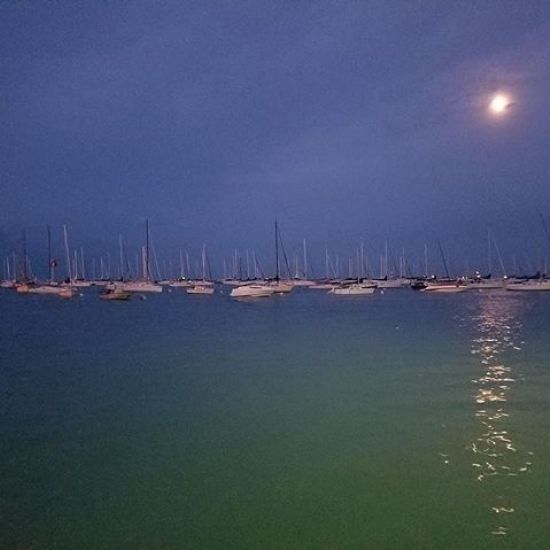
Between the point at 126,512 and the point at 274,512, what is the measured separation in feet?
7.89

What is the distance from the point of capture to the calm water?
8133 millimetres

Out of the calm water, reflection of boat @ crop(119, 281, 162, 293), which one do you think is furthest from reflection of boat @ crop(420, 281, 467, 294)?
the calm water

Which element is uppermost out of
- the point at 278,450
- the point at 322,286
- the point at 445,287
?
the point at 322,286

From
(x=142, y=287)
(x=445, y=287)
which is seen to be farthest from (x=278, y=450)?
(x=445, y=287)

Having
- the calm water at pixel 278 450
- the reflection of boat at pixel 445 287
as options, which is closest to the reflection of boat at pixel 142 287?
the reflection of boat at pixel 445 287

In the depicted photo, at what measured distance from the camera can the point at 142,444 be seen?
40.0 ft

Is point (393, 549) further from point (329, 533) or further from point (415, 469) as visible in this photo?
point (415, 469)

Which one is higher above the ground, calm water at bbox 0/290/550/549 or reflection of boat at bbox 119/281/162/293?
reflection of boat at bbox 119/281/162/293

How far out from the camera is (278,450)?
38.4ft

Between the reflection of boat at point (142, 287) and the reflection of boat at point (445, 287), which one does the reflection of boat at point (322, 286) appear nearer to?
the reflection of boat at point (445, 287)

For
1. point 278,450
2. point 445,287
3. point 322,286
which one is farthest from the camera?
point 322,286

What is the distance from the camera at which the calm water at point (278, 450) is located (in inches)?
320

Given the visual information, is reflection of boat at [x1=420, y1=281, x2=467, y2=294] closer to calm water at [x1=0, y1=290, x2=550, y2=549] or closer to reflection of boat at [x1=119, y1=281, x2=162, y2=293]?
reflection of boat at [x1=119, y1=281, x2=162, y2=293]

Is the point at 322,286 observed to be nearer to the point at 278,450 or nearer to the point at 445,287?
the point at 445,287
